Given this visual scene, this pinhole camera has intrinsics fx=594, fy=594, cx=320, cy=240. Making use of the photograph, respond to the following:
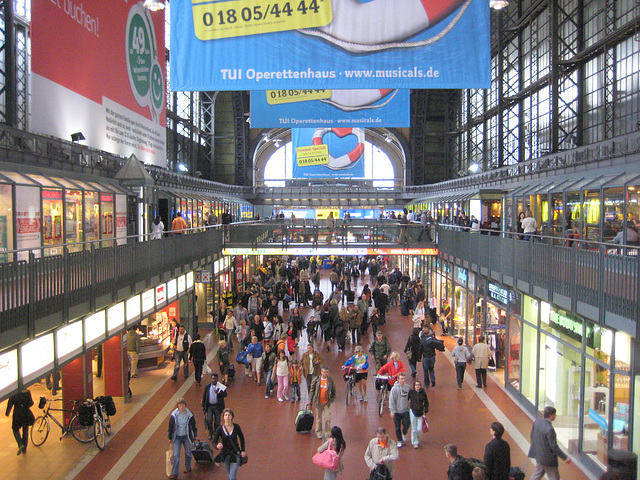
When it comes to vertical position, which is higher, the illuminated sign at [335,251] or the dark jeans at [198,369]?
the illuminated sign at [335,251]

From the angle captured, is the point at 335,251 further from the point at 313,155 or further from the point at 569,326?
the point at 569,326

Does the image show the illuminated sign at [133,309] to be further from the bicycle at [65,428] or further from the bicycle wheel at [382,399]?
the bicycle wheel at [382,399]

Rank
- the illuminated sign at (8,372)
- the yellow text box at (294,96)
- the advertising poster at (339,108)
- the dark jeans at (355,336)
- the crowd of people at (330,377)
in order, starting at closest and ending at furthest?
the illuminated sign at (8,372), the crowd of people at (330,377), the yellow text box at (294,96), the advertising poster at (339,108), the dark jeans at (355,336)

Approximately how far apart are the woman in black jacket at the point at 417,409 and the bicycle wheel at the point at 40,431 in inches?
275

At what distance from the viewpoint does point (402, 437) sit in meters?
11.0

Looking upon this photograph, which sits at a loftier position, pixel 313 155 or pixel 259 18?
pixel 313 155

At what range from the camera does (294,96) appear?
18953mm

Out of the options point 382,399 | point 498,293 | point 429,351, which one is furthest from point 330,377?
point 498,293

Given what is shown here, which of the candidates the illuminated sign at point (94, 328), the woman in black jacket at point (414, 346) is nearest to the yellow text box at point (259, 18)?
the illuminated sign at point (94, 328)

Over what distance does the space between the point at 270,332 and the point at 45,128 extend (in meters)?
7.81

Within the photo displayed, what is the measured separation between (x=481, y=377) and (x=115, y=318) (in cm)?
898

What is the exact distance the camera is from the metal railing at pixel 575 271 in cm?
818

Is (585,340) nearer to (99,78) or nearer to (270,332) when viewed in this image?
(270,332)

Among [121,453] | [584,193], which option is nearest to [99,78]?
[121,453]
